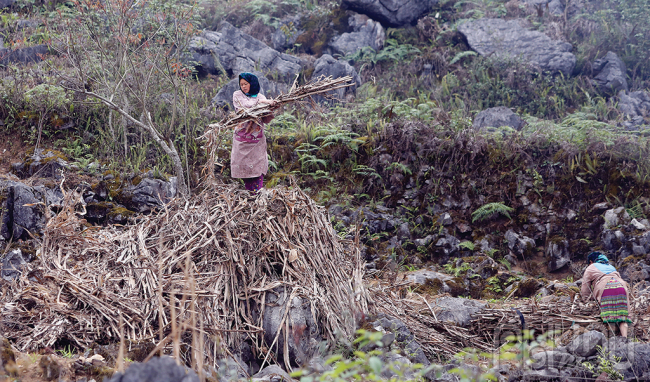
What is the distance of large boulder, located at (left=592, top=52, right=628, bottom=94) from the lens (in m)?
11.3

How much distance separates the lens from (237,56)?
11.9 metres

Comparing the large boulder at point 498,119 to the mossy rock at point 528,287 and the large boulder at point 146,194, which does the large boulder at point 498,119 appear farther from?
the large boulder at point 146,194

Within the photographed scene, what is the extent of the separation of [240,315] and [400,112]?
6.22 m

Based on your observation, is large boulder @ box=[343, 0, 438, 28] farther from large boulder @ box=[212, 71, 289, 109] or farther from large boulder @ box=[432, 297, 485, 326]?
large boulder @ box=[432, 297, 485, 326]

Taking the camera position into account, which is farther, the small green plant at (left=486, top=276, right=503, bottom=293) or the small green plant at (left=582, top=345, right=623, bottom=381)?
the small green plant at (left=486, top=276, right=503, bottom=293)

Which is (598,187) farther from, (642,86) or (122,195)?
(122,195)

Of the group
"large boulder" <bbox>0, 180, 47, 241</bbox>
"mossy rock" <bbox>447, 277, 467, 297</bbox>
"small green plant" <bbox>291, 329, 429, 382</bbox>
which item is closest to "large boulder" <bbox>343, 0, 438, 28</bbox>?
"mossy rock" <bbox>447, 277, 467, 297</bbox>

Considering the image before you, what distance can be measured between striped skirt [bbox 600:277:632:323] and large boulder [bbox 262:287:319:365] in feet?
8.86

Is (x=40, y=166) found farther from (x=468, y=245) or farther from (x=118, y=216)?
(x=468, y=245)

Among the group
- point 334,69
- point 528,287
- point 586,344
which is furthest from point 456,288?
point 334,69

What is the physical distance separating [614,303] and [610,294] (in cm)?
8

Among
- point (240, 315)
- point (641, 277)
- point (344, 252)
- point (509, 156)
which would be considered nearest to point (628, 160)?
point (509, 156)

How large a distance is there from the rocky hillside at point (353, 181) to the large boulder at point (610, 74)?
50 mm

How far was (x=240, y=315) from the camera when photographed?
3.72 m
